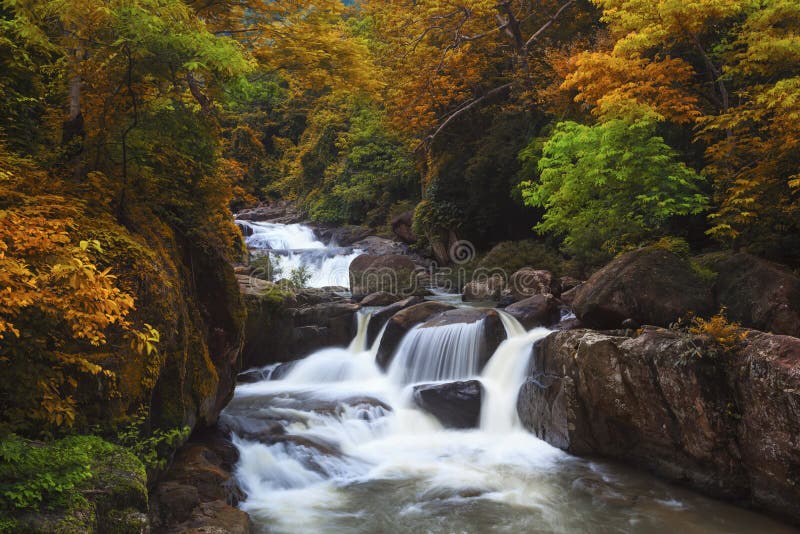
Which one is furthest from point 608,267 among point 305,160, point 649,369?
point 305,160

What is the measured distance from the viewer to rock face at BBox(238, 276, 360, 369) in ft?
41.3

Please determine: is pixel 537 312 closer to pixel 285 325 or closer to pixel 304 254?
pixel 285 325

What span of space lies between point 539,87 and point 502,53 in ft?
12.8

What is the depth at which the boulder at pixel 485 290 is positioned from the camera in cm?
1544

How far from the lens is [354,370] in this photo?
39.3ft

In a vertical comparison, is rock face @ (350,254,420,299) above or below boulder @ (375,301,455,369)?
above

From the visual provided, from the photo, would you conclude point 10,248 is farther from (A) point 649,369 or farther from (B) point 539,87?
(B) point 539,87

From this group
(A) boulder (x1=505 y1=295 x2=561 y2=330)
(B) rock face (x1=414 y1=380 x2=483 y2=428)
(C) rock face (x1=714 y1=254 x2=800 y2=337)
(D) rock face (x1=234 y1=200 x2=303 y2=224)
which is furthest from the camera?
(D) rock face (x1=234 y1=200 x2=303 y2=224)

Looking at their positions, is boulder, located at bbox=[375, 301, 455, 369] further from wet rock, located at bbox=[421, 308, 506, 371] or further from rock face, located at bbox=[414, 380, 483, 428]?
rock face, located at bbox=[414, 380, 483, 428]

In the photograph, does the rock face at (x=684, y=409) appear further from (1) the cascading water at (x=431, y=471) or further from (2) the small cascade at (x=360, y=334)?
(2) the small cascade at (x=360, y=334)

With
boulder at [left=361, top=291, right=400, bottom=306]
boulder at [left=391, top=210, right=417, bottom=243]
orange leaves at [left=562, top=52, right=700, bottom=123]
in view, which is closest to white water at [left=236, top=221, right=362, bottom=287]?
boulder at [left=391, top=210, right=417, bottom=243]

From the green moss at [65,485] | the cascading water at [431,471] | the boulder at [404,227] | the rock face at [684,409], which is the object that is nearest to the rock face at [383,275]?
the boulder at [404,227]

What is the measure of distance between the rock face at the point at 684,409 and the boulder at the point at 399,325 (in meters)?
4.05

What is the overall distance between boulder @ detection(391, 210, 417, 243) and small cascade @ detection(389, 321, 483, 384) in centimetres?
1197
